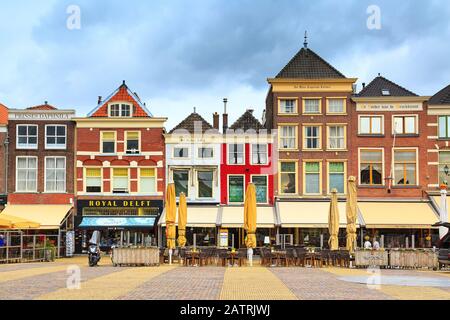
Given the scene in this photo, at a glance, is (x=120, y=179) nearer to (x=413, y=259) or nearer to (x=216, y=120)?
(x=216, y=120)

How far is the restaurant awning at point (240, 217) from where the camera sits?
45219mm

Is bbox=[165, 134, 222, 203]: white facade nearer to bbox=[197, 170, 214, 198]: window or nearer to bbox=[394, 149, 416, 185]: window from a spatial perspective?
bbox=[197, 170, 214, 198]: window

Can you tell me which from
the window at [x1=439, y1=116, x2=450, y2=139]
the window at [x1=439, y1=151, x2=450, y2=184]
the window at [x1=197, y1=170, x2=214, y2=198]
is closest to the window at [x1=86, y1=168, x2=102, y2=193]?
the window at [x1=197, y1=170, x2=214, y2=198]

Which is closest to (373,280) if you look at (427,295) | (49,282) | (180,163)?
(427,295)

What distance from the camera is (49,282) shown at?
21969mm

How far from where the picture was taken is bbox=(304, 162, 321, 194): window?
47625 mm

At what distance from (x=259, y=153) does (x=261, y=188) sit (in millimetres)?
2269

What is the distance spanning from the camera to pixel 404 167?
47.7m

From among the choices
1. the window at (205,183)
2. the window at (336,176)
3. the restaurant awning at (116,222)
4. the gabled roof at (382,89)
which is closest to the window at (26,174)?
the restaurant awning at (116,222)

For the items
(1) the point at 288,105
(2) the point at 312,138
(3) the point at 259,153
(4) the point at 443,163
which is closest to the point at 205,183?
(3) the point at 259,153

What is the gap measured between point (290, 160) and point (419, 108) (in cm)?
886

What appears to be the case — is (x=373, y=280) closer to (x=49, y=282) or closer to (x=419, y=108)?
(x=49, y=282)

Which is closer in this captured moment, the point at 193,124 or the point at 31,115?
the point at 31,115

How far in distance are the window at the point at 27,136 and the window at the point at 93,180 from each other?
12.6 ft
